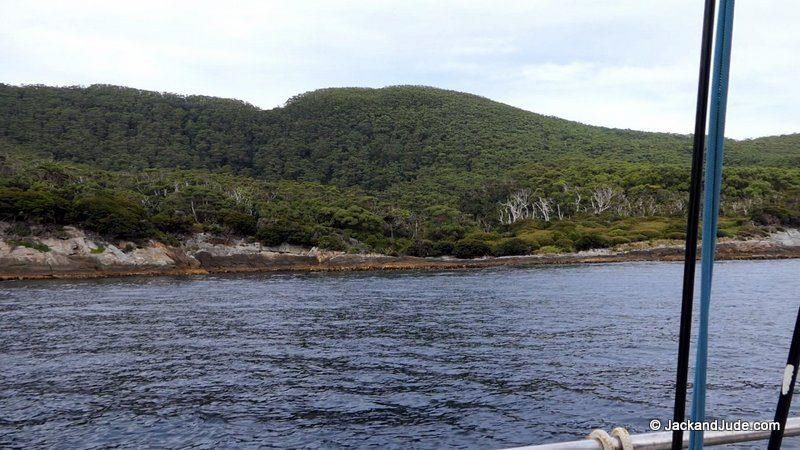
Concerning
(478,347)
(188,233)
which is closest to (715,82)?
(478,347)

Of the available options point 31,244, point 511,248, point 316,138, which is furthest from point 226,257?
point 316,138

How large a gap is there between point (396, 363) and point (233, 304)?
2154 cm

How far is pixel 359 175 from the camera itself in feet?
534

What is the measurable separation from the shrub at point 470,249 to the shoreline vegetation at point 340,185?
261 mm

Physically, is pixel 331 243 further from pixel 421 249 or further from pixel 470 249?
pixel 470 249

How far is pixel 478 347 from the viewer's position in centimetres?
2238

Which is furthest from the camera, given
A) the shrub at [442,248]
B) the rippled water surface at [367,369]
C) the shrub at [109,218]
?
the shrub at [442,248]

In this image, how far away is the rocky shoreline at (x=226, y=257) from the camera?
64.4 metres

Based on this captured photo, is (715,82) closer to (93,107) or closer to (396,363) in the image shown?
(396,363)

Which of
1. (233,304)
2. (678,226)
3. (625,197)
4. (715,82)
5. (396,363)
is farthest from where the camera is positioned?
(625,197)

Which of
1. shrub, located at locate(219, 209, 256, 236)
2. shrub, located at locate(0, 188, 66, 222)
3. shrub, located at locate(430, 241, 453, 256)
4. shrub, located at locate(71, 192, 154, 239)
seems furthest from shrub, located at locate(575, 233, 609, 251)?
shrub, located at locate(0, 188, 66, 222)

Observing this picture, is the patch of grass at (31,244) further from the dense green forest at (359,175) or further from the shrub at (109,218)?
the shrub at (109,218)

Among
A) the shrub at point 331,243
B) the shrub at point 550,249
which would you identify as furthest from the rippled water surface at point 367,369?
the shrub at point 550,249

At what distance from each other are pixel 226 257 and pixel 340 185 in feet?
258
